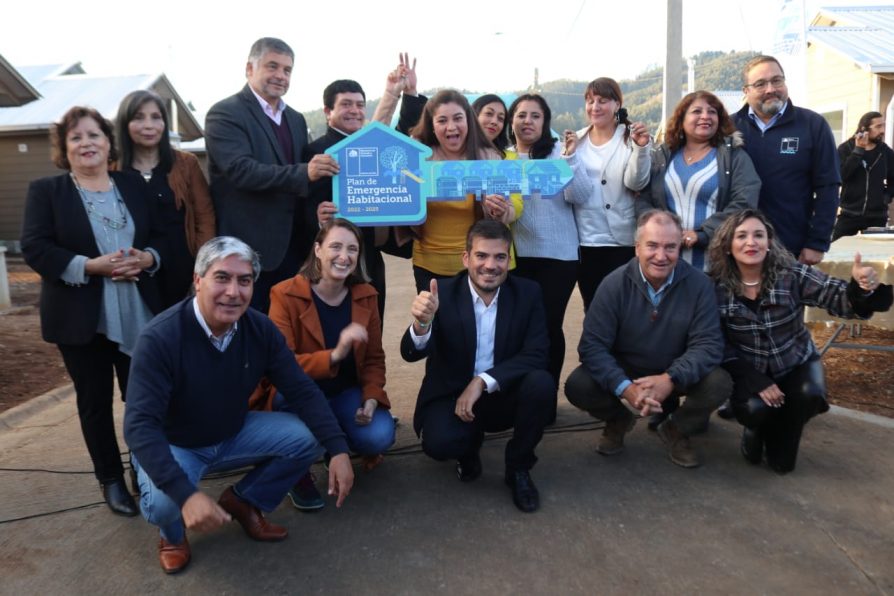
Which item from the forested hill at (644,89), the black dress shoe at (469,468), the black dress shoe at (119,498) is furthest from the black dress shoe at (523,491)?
the forested hill at (644,89)

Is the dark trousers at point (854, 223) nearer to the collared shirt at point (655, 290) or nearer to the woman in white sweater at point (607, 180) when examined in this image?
the woman in white sweater at point (607, 180)

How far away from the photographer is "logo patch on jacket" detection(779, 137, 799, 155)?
13.9 feet

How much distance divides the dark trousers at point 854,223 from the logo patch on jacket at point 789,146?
5.05 metres

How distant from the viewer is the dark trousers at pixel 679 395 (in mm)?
3688

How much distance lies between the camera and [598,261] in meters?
4.40

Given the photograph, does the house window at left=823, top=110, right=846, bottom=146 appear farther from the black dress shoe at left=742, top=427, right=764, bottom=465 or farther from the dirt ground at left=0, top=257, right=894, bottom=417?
the black dress shoe at left=742, top=427, right=764, bottom=465

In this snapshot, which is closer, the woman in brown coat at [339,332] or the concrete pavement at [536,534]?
the concrete pavement at [536,534]

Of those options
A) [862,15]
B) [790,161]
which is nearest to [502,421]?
[790,161]

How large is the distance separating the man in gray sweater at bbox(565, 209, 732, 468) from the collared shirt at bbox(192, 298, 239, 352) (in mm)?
1812

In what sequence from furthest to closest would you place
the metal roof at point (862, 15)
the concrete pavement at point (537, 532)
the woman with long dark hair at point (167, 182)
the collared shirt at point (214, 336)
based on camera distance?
the metal roof at point (862, 15)
the woman with long dark hair at point (167, 182)
the collared shirt at point (214, 336)
the concrete pavement at point (537, 532)

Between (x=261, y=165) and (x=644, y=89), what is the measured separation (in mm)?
100858

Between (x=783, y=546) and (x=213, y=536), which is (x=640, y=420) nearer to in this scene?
(x=783, y=546)

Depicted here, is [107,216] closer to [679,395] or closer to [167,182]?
[167,182]

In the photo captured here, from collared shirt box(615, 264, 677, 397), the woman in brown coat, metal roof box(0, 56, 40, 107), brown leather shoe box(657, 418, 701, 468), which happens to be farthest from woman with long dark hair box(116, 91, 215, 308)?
metal roof box(0, 56, 40, 107)
